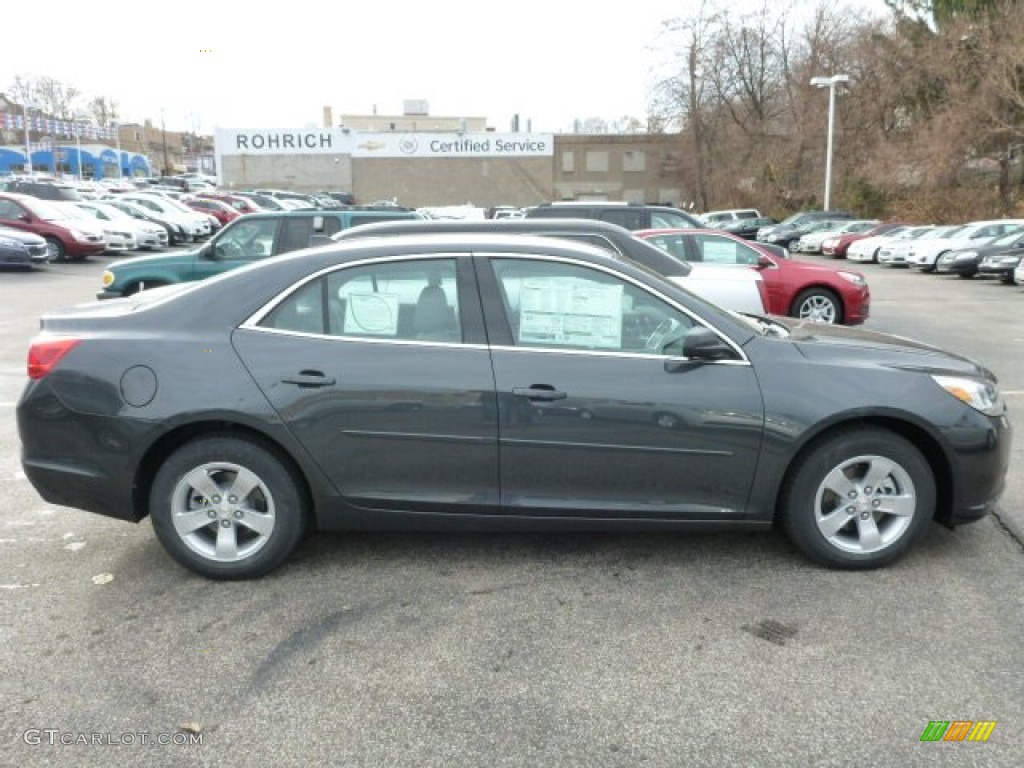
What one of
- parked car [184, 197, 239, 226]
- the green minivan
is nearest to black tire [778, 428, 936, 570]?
the green minivan

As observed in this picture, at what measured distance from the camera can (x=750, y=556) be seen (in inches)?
164

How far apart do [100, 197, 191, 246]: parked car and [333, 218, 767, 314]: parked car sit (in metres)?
22.1

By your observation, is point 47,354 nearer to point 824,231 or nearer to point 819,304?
point 819,304

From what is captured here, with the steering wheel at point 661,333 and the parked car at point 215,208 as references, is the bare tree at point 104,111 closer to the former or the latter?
the parked car at point 215,208

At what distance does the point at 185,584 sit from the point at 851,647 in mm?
2984

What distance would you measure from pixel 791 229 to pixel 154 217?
83.7 feet

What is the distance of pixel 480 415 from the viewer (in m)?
3.77

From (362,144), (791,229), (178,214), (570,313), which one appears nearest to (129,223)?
(178,214)

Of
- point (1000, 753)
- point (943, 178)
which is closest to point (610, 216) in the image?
point (1000, 753)

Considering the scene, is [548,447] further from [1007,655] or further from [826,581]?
[1007,655]

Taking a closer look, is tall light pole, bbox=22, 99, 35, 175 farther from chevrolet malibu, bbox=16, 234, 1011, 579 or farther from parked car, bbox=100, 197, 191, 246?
chevrolet malibu, bbox=16, 234, 1011, 579

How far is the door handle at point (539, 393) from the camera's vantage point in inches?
147

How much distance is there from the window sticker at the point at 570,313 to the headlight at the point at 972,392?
157 centimetres

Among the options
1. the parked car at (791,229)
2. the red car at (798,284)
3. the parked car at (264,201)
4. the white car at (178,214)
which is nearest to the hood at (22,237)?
the white car at (178,214)
